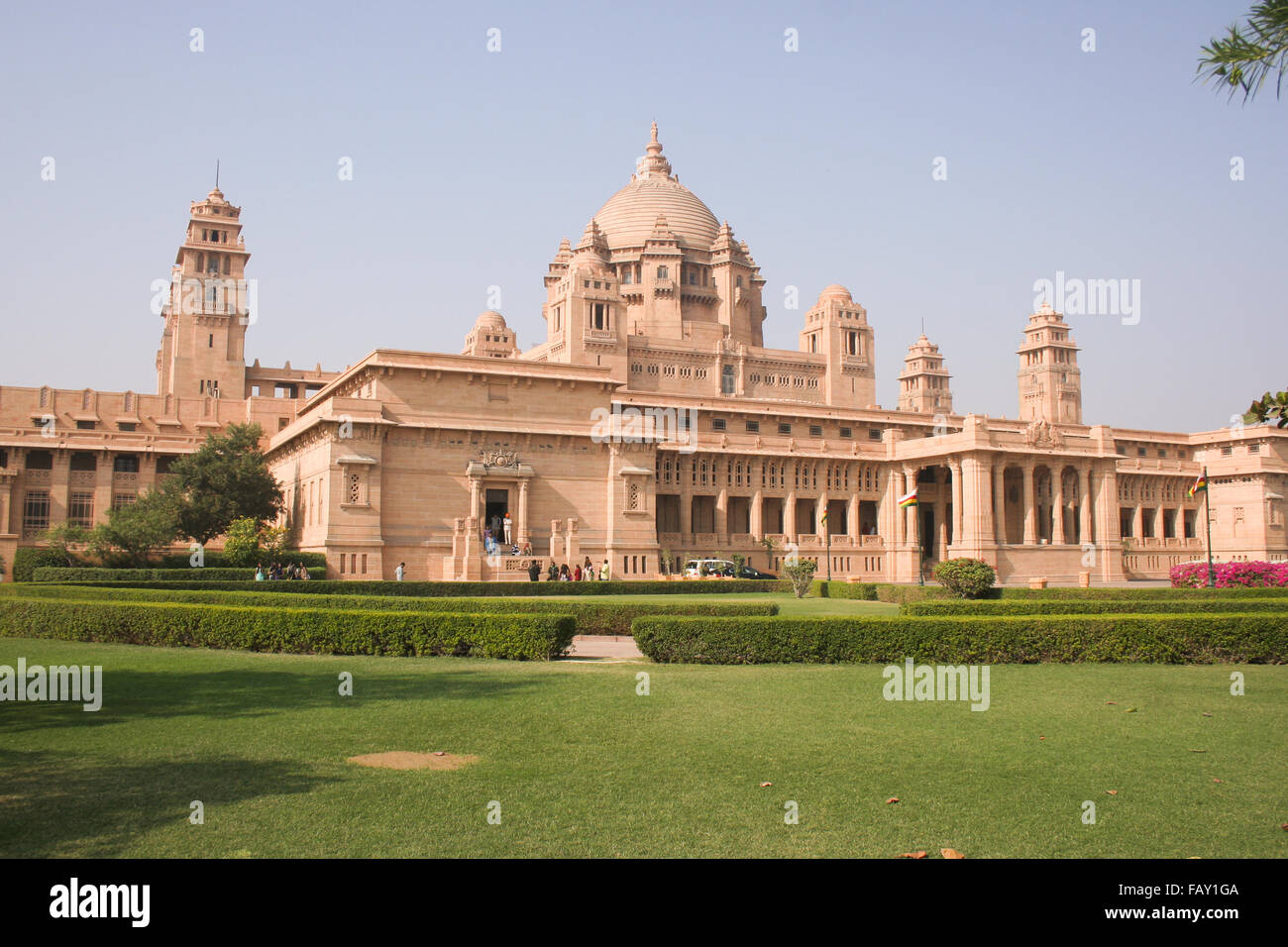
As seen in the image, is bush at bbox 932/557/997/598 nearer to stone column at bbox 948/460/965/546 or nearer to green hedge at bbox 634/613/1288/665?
green hedge at bbox 634/613/1288/665

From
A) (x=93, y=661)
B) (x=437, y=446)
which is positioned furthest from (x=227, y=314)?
(x=93, y=661)

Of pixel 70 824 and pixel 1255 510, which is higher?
pixel 1255 510

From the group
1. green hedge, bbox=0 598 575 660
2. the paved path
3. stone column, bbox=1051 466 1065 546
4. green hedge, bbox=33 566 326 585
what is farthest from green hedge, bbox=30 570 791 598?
stone column, bbox=1051 466 1065 546

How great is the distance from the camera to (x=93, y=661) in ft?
51.7

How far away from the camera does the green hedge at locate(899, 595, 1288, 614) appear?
771 inches

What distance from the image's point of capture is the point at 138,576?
31016 mm

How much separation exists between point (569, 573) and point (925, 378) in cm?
8087

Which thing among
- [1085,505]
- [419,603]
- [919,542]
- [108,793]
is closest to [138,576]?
[419,603]

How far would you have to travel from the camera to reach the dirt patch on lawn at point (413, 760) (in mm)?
9195

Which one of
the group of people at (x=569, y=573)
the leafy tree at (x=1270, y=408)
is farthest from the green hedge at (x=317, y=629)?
the group of people at (x=569, y=573)

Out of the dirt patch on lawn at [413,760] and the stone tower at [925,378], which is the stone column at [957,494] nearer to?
the dirt patch on lawn at [413,760]

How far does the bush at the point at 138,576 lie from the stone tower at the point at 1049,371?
271ft

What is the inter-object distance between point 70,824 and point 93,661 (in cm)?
961

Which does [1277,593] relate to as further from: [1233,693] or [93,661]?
[93,661]
